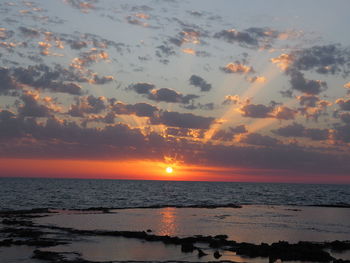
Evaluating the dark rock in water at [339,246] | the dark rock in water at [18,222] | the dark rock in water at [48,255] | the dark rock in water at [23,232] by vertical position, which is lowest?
the dark rock in water at [18,222]

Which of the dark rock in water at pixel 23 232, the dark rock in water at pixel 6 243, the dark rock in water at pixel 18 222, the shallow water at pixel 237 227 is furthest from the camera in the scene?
the dark rock in water at pixel 18 222

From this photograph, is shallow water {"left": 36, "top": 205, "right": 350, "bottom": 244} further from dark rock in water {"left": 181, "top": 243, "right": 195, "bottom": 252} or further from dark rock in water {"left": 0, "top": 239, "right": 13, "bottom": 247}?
dark rock in water {"left": 0, "top": 239, "right": 13, "bottom": 247}

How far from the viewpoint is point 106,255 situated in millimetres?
34625

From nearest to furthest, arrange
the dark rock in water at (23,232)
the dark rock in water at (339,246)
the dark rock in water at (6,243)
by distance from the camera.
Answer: the dark rock in water at (6,243) < the dark rock in water at (339,246) < the dark rock in water at (23,232)

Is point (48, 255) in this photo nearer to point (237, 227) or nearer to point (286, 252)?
point (286, 252)

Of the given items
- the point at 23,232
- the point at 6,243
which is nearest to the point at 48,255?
the point at 6,243

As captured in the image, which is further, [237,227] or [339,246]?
[237,227]

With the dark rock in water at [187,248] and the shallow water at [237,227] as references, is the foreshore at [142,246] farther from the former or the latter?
the shallow water at [237,227]

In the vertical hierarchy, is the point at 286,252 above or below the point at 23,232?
above

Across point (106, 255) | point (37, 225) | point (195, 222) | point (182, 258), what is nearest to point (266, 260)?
point (182, 258)

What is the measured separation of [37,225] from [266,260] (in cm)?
3373

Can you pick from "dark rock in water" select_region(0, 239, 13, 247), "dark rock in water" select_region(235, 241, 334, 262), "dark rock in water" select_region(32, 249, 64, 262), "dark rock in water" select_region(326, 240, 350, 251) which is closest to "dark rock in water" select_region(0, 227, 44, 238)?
"dark rock in water" select_region(0, 239, 13, 247)

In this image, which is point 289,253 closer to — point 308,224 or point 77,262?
point 77,262

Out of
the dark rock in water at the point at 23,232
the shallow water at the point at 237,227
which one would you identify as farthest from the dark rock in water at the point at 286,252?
the dark rock in water at the point at 23,232
